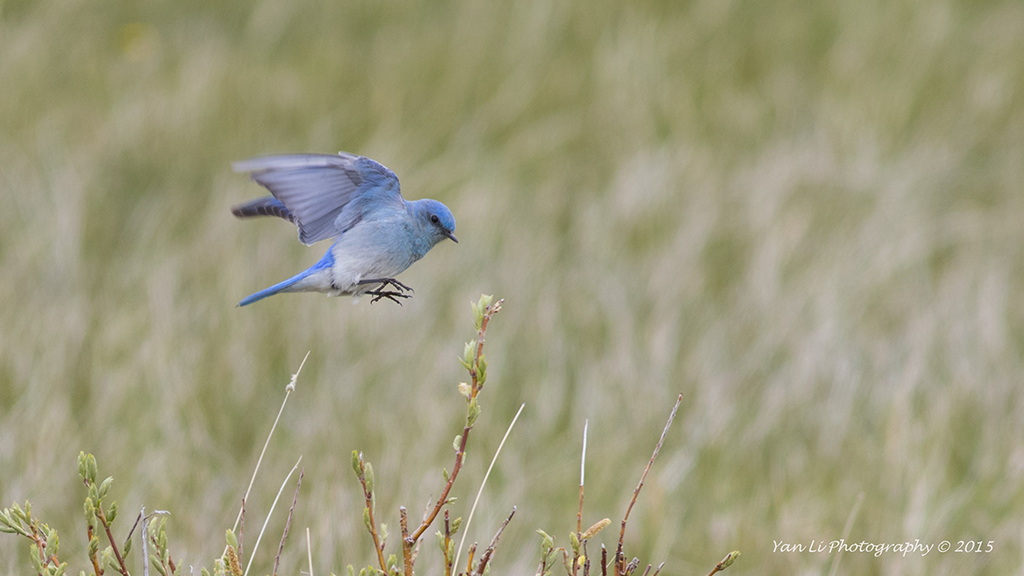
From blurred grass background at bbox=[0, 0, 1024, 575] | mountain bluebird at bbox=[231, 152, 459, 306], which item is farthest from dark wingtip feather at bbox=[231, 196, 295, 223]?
blurred grass background at bbox=[0, 0, 1024, 575]

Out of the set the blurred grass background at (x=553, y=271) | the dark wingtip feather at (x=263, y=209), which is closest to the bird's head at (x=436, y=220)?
the dark wingtip feather at (x=263, y=209)

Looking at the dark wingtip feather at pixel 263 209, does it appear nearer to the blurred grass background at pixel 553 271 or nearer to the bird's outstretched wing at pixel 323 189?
the bird's outstretched wing at pixel 323 189

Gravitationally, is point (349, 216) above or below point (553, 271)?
below

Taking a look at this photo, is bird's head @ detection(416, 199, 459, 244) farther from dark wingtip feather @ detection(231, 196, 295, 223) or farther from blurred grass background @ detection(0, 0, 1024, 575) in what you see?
blurred grass background @ detection(0, 0, 1024, 575)

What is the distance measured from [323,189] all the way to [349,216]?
0.05 meters

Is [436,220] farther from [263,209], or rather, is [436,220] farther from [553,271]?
[553,271]

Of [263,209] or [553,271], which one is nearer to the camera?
[263,209]

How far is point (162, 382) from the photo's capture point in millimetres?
3500

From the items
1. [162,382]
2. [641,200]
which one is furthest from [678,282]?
[162,382]

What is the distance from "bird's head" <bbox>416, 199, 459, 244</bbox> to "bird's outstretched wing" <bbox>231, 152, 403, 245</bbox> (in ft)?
0.13

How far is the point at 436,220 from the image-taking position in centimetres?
130

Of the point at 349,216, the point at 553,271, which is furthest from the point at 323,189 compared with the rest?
the point at 553,271

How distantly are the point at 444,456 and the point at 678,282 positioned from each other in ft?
5.14

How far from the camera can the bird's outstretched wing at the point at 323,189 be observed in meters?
1.21
